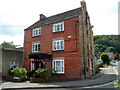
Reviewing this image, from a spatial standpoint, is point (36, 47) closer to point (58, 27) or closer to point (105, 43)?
point (58, 27)

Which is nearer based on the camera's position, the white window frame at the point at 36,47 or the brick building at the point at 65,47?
the brick building at the point at 65,47

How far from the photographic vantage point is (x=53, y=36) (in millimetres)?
18781

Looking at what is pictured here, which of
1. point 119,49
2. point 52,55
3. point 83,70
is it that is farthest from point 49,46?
point 119,49

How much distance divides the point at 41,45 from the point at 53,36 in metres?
2.74

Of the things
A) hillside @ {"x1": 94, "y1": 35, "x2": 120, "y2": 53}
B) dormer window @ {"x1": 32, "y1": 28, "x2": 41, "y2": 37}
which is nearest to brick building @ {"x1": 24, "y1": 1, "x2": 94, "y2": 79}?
dormer window @ {"x1": 32, "y1": 28, "x2": 41, "y2": 37}

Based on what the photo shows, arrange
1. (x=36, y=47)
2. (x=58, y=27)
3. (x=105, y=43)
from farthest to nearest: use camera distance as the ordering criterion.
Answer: (x=105, y=43) < (x=36, y=47) < (x=58, y=27)

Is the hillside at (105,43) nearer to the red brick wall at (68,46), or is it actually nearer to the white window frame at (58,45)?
the red brick wall at (68,46)

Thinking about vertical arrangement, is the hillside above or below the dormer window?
above

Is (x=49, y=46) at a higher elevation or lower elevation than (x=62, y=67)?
higher

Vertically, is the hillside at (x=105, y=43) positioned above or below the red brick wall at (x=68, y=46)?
above

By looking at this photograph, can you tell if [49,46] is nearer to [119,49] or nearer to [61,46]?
[61,46]

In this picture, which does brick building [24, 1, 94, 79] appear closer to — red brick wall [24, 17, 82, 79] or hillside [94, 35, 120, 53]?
red brick wall [24, 17, 82, 79]

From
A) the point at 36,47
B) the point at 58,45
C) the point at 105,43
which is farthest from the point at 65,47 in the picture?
the point at 105,43

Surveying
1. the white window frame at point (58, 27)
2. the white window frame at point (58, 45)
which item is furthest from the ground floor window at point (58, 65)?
the white window frame at point (58, 27)
